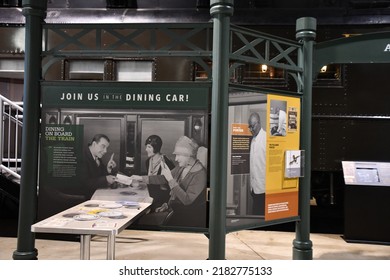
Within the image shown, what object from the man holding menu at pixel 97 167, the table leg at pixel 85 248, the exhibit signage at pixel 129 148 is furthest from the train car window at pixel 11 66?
the table leg at pixel 85 248

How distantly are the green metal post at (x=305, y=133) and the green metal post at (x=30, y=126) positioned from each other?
113 inches

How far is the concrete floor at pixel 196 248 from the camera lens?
5.22 m

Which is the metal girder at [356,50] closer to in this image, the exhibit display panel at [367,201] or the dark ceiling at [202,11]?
the dark ceiling at [202,11]

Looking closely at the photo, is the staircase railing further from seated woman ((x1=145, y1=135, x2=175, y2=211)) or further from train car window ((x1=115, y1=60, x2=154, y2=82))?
seated woman ((x1=145, y1=135, x2=175, y2=211))

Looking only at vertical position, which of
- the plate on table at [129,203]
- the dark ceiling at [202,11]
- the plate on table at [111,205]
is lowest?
the plate on table at [111,205]

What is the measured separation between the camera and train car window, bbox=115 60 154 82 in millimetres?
Answer: 6285

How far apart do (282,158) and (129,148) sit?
1.66 meters

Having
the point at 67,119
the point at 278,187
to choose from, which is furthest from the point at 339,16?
the point at 67,119

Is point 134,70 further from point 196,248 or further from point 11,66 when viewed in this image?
point 196,248

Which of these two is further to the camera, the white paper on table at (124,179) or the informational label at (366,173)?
the informational label at (366,173)

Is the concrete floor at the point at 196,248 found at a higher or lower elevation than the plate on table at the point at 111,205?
lower

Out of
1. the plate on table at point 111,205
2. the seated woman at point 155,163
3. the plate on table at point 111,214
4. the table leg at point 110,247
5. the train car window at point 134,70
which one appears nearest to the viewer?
the table leg at point 110,247

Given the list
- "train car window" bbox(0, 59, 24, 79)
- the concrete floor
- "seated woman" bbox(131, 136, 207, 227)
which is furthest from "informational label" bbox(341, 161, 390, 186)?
"train car window" bbox(0, 59, 24, 79)

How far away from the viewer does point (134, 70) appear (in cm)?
632
